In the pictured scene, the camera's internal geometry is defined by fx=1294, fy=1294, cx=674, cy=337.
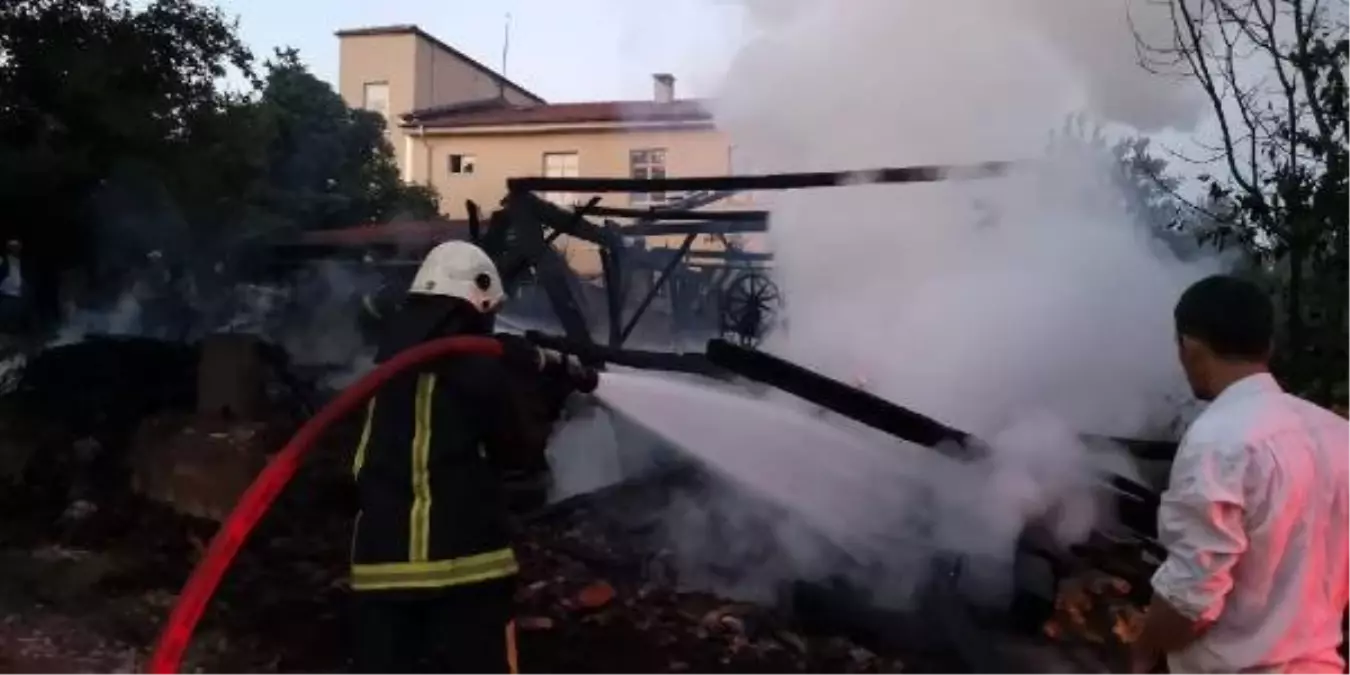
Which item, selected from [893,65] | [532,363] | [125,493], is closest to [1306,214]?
[893,65]

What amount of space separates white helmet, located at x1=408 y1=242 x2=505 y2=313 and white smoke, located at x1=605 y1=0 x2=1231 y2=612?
7.87ft

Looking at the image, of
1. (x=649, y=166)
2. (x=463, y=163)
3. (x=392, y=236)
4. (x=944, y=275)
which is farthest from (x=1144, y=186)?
(x=463, y=163)

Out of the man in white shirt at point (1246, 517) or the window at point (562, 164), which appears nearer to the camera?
the man in white shirt at point (1246, 517)

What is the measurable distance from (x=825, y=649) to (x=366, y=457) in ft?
8.99

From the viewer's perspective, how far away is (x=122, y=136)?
11828mm

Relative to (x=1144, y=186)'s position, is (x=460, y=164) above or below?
above

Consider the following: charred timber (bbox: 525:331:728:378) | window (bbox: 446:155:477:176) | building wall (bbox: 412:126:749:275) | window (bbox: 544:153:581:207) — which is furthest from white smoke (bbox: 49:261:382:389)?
window (bbox: 446:155:477:176)

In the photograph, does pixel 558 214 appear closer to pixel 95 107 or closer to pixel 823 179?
pixel 823 179

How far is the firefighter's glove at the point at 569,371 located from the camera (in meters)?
4.65

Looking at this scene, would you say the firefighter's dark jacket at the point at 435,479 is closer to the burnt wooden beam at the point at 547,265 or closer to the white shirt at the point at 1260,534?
the white shirt at the point at 1260,534

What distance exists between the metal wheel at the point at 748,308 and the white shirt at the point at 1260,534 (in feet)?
22.6

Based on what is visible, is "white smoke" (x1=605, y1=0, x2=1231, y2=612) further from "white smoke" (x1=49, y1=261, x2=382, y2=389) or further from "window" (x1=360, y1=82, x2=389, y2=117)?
"window" (x1=360, y1=82, x2=389, y2=117)

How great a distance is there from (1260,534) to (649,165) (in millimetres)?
11447

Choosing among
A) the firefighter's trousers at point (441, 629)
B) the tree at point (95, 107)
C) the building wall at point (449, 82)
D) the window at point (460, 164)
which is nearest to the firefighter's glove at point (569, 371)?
the firefighter's trousers at point (441, 629)
